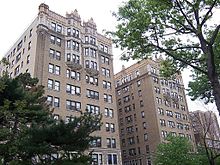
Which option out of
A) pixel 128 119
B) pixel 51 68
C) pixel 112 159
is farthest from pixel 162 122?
pixel 51 68

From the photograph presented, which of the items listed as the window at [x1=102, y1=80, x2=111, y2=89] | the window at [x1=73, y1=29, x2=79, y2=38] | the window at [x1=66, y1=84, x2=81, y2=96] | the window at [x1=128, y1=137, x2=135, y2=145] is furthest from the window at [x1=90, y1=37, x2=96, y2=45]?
the window at [x1=128, y1=137, x2=135, y2=145]

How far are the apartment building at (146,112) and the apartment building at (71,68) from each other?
14713 mm

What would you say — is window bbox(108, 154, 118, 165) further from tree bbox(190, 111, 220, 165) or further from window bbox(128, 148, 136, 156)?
window bbox(128, 148, 136, 156)

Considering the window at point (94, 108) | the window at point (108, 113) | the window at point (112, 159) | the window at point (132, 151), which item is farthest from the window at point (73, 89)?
the window at point (132, 151)

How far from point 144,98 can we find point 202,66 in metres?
51.8

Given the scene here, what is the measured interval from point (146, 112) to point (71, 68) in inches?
998

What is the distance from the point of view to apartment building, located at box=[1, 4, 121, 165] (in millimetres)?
47250

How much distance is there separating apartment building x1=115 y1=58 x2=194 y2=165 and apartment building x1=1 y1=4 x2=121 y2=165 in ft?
48.3

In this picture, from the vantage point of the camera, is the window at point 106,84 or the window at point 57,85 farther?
the window at point 106,84

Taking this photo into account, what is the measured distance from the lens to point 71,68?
51.1 meters

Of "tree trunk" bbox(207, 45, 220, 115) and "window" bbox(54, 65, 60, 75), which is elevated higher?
"window" bbox(54, 65, 60, 75)

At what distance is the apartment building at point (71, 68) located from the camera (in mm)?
47250

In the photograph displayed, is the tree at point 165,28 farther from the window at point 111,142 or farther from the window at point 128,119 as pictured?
the window at point 128,119

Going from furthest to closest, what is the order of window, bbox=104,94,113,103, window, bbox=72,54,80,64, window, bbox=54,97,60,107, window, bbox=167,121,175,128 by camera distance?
window, bbox=167,121,175,128 < window, bbox=104,94,113,103 < window, bbox=72,54,80,64 < window, bbox=54,97,60,107
